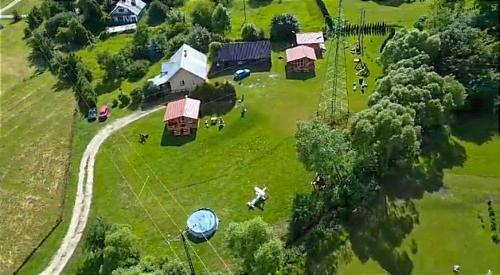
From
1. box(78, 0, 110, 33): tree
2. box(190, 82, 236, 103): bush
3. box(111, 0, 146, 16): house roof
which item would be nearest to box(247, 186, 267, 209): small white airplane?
box(190, 82, 236, 103): bush

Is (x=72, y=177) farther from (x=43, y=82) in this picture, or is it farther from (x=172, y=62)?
(x=43, y=82)

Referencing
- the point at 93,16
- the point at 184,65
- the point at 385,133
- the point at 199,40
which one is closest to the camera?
the point at 385,133

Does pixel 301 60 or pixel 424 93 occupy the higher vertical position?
pixel 424 93

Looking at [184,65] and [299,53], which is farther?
[299,53]

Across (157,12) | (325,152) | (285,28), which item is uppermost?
(157,12)

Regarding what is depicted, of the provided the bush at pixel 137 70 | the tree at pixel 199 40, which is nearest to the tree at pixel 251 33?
the tree at pixel 199 40

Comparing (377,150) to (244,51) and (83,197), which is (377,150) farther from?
(244,51)

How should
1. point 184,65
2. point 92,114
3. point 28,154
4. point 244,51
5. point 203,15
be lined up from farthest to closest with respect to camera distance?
1. point 203,15
2. point 244,51
3. point 184,65
4. point 92,114
5. point 28,154

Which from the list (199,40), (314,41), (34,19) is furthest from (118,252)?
(34,19)

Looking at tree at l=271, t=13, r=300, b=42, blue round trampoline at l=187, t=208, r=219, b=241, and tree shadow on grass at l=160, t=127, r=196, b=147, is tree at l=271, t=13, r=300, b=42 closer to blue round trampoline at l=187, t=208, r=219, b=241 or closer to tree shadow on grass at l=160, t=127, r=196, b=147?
tree shadow on grass at l=160, t=127, r=196, b=147
